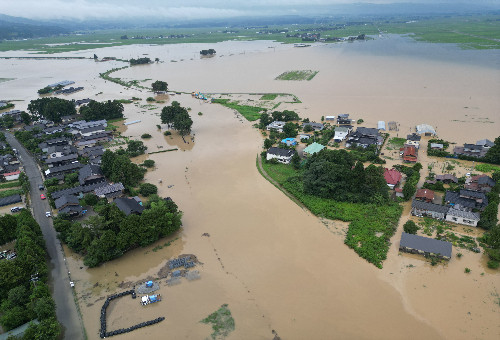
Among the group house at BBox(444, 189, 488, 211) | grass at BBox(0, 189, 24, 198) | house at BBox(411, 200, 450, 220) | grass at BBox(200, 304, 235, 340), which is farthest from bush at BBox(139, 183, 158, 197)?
house at BBox(444, 189, 488, 211)

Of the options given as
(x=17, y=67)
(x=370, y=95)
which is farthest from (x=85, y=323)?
(x=17, y=67)

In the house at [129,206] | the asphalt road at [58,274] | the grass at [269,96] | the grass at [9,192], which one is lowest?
the asphalt road at [58,274]

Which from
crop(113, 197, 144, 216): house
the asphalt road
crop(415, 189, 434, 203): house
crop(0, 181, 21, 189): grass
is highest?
crop(113, 197, 144, 216): house

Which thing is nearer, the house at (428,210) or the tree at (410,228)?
the tree at (410,228)

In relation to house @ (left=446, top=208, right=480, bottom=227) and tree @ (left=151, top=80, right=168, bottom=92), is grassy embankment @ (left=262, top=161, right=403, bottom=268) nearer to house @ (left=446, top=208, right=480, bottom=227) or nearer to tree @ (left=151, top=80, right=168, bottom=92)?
house @ (left=446, top=208, right=480, bottom=227)

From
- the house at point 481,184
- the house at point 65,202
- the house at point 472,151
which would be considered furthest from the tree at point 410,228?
the house at point 65,202

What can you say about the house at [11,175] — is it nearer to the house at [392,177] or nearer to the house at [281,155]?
the house at [281,155]
